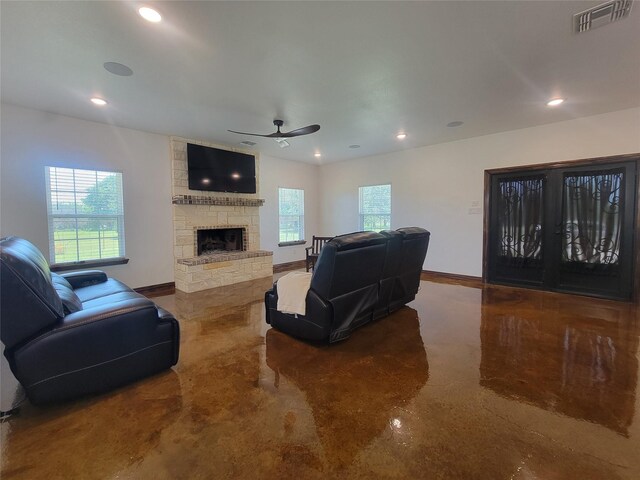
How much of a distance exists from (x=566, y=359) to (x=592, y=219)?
9.94 ft

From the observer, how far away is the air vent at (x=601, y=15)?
1.97m

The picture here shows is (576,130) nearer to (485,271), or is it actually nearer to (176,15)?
(485,271)

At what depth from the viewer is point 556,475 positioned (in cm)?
138

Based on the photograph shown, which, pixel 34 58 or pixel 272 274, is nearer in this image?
pixel 34 58

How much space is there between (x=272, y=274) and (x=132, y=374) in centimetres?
402

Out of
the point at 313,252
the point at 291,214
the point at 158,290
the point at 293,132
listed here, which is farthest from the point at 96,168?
the point at 291,214

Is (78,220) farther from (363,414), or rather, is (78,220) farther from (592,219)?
(592,219)

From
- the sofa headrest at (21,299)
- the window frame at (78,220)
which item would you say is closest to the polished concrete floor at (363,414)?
the sofa headrest at (21,299)

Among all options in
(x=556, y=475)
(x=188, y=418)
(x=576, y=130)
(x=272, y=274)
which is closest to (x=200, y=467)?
(x=188, y=418)

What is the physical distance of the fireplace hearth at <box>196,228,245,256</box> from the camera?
5648mm

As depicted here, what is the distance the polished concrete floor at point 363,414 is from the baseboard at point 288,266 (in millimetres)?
3688

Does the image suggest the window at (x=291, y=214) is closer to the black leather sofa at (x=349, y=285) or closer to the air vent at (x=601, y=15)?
the black leather sofa at (x=349, y=285)

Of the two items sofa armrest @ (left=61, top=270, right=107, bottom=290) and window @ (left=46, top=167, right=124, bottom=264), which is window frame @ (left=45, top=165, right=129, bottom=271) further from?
sofa armrest @ (left=61, top=270, right=107, bottom=290)

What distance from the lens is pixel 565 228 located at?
450cm
